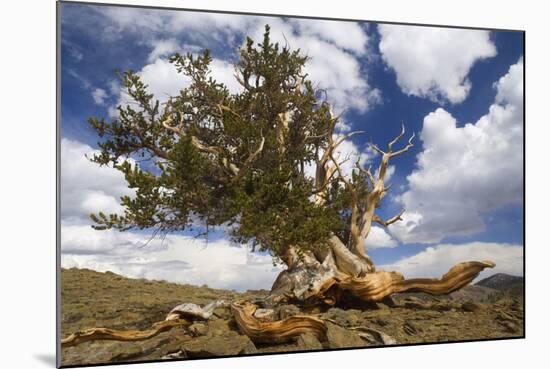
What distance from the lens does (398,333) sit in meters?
9.20

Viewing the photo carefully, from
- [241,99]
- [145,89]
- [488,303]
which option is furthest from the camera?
[488,303]

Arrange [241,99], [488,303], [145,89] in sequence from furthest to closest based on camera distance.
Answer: [488,303], [241,99], [145,89]

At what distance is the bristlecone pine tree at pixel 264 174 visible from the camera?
8.36m

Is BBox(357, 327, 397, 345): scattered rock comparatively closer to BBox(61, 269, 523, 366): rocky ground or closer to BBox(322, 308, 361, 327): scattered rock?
BBox(61, 269, 523, 366): rocky ground

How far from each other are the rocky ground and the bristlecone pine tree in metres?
0.28

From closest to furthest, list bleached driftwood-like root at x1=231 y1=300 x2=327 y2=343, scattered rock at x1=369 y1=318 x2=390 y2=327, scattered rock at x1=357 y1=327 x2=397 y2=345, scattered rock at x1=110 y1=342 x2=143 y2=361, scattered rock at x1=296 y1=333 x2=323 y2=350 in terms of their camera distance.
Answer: scattered rock at x1=110 y1=342 x2=143 y2=361 < bleached driftwood-like root at x1=231 y1=300 x2=327 y2=343 < scattered rock at x1=296 y1=333 x2=323 y2=350 < scattered rock at x1=357 y1=327 x2=397 y2=345 < scattered rock at x1=369 y1=318 x2=390 y2=327

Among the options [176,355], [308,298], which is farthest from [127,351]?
[308,298]

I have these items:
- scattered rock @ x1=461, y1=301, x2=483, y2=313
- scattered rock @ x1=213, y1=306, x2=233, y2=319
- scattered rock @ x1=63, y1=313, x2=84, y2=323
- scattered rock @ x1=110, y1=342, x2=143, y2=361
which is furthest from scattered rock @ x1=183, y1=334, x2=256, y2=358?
scattered rock @ x1=461, y1=301, x2=483, y2=313

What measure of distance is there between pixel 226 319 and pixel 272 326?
627 millimetres

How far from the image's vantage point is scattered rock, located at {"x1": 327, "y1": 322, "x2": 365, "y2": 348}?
8.84m

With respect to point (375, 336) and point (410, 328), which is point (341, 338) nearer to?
point (375, 336)

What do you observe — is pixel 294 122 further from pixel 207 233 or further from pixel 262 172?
pixel 207 233

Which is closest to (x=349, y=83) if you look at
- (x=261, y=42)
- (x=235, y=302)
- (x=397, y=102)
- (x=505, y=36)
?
(x=397, y=102)

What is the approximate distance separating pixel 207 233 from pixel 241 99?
75.9 inches
